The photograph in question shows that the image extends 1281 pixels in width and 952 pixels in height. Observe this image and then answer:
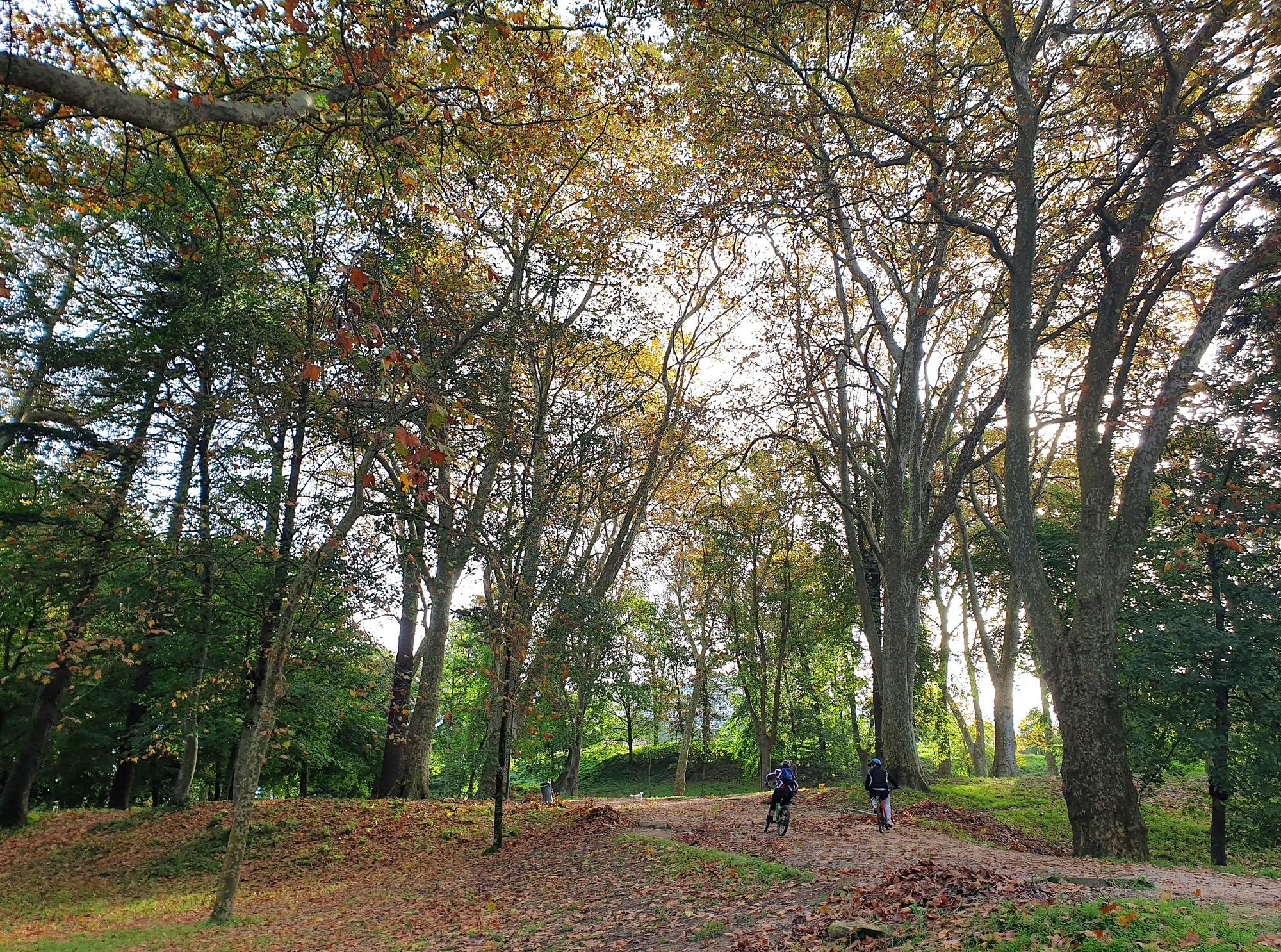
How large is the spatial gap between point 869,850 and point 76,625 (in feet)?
48.9

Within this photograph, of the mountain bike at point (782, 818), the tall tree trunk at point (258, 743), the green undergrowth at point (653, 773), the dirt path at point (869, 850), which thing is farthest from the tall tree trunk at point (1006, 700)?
the tall tree trunk at point (258, 743)

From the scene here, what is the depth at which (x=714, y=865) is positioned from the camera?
32.1 ft

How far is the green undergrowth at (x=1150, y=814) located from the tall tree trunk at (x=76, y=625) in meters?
17.4

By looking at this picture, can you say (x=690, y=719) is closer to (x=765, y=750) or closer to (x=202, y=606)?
(x=765, y=750)

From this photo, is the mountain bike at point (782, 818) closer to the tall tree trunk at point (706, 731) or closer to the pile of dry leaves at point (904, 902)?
the pile of dry leaves at point (904, 902)

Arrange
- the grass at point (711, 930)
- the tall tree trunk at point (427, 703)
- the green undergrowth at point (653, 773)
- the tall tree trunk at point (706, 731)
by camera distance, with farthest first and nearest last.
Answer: the green undergrowth at point (653, 773) → the tall tree trunk at point (706, 731) → the tall tree trunk at point (427, 703) → the grass at point (711, 930)

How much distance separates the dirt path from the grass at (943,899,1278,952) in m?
0.97

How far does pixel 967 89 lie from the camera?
1129 centimetres

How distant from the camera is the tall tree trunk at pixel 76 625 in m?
12.8

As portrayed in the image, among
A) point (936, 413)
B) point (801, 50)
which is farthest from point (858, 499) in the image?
point (801, 50)

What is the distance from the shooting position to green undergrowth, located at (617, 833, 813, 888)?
28.2ft

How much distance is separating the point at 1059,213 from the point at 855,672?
27594mm

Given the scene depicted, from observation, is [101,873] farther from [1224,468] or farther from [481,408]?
[1224,468]

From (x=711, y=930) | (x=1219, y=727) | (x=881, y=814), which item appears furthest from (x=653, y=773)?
(x=711, y=930)
